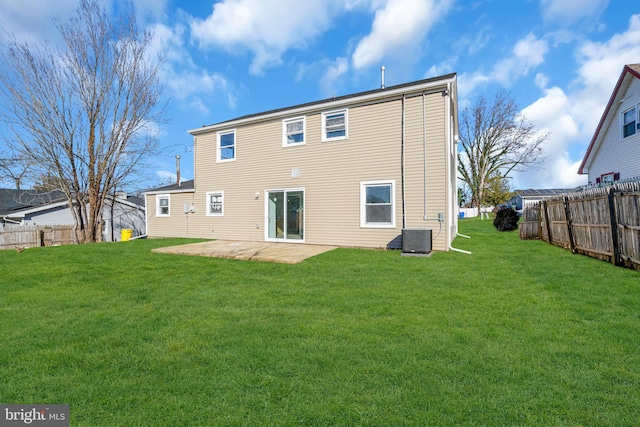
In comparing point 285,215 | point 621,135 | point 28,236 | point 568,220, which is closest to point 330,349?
point 285,215

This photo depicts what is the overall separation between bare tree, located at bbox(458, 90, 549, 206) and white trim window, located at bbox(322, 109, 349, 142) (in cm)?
2552

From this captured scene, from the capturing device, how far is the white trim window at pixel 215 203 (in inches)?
504

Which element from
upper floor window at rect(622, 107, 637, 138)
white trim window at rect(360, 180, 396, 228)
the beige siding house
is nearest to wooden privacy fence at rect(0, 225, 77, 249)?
the beige siding house

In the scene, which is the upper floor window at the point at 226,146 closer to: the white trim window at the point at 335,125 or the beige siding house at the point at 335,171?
the beige siding house at the point at 335,171

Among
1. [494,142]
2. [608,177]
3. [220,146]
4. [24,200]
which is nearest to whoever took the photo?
[220,146]

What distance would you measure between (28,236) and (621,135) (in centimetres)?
2729

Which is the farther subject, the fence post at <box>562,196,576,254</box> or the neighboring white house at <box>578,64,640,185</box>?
the neighboring white house at <box>578,64,640,185</box>

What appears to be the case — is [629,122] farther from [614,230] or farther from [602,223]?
[614,230]

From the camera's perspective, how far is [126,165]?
51.3 ft

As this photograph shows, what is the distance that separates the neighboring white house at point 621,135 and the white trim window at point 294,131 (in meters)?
12.9

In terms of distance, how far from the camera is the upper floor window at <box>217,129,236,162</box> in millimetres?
12516

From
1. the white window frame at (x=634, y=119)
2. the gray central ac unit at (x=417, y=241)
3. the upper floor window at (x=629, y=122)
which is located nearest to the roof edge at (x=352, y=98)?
the gray central ac unit at (x=417, y=241)

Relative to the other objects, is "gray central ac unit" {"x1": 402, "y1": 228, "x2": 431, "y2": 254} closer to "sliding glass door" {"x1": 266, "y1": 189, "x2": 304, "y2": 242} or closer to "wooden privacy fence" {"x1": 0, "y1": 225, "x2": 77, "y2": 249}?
"sliding glass door" {"x1": 266, "y1": 189, "x2": 304, "y2": 242}

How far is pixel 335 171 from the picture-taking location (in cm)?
1029
